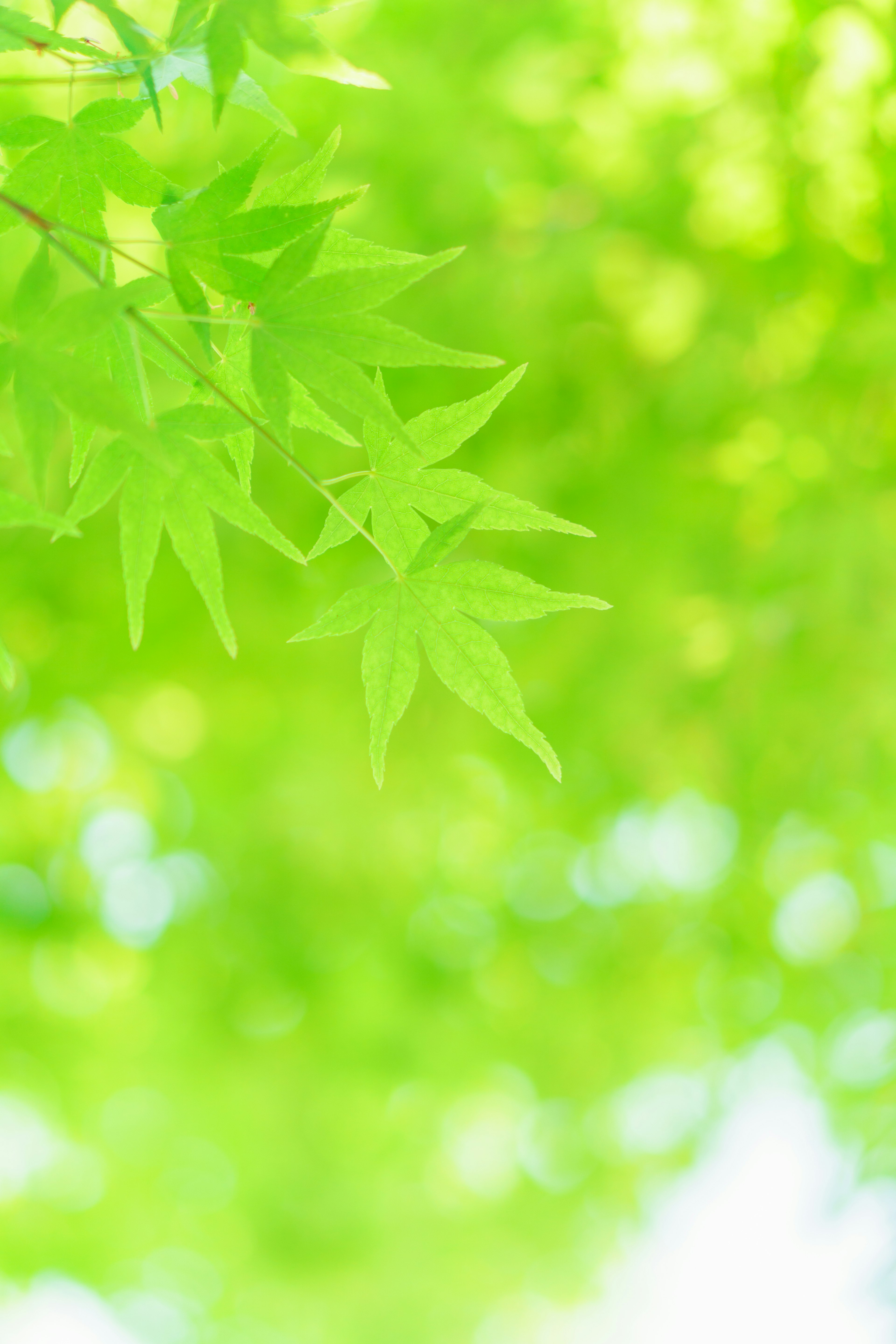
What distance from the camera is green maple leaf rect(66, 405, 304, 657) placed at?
491mm

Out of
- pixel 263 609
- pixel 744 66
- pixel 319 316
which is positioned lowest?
pixel 319 316

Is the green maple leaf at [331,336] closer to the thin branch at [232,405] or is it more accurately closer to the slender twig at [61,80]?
the thin branch at [232,405]

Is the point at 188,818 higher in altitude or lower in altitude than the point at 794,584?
lower

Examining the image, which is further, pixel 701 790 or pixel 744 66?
pixel 701 790

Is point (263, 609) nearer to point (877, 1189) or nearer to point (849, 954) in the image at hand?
point (877, 1189)

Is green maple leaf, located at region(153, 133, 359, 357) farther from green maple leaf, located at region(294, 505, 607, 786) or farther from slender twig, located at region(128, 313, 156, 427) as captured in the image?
green maple leaf, located at region(294, 505, 607, 786)

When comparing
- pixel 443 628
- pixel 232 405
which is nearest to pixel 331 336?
pixel 232 405

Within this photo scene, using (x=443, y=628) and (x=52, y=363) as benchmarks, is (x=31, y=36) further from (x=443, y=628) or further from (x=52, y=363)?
(x=443, y=628)

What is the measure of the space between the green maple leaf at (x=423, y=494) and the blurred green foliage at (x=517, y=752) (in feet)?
3.51

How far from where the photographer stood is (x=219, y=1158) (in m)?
2.98

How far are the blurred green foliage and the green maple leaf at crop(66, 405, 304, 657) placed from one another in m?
1.11

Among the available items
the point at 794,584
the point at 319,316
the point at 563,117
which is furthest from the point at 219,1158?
the point at 319,316

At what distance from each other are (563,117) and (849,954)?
2.05m

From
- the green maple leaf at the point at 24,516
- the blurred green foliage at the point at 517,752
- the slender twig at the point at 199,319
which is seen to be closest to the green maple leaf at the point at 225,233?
the slender twig at the point at 199,319
